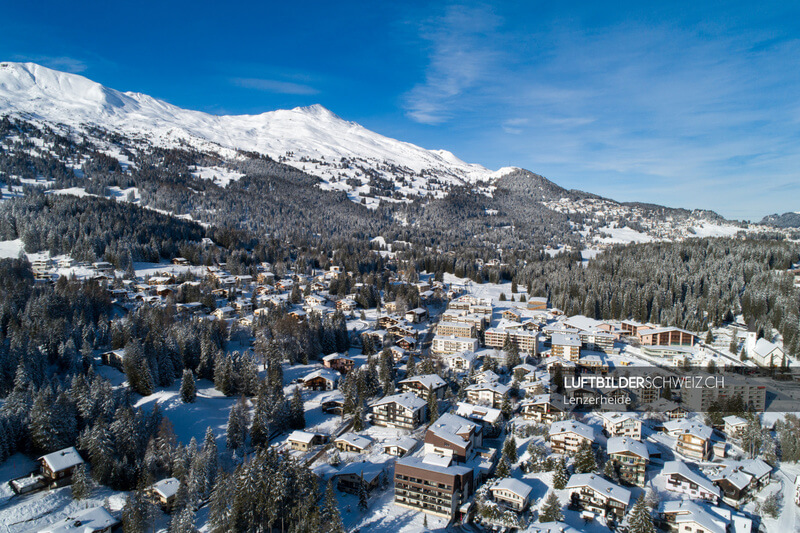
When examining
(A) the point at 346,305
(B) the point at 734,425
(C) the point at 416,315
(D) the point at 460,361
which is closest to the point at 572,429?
(B) the point at 734,425

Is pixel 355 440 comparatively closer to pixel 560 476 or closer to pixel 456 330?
pixel 560 476

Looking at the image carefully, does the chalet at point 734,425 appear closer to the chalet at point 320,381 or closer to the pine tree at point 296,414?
the chalet at point 320,381

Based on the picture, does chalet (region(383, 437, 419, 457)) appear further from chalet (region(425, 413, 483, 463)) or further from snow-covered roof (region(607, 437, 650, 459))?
snow-covered roof (region(607, 437, 650, 459))

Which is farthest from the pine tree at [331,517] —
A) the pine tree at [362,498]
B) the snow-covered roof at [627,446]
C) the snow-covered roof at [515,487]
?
the snow-covered roof at [627,446]

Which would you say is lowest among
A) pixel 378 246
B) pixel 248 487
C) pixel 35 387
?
pixel 248 487

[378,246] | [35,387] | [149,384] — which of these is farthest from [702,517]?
[378,246]

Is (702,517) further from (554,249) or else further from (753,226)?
(753,226)
